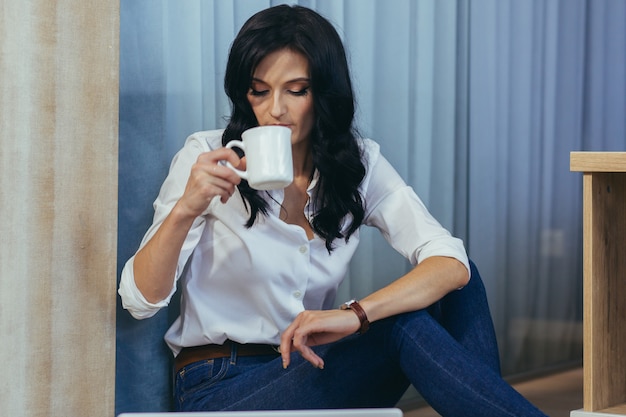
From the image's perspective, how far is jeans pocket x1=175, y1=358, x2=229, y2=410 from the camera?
60.9 inches

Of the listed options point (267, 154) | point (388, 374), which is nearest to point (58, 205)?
point (267, 154)

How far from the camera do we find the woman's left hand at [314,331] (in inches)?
55.8

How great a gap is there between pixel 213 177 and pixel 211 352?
41cm

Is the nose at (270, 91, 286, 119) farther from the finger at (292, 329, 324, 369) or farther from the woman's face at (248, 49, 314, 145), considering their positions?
the finger at (292, 329, 324, 369)

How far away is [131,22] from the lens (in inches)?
61.4

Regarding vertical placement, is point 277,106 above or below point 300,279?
above

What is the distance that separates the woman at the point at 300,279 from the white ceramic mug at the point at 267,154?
22 centimetres

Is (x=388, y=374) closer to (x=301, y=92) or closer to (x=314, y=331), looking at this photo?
(x=314, y=331)

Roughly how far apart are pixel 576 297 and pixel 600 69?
761 millimetres

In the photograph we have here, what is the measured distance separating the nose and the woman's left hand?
0.32m

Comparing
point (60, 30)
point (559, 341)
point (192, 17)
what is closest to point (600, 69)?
point (559, 341)

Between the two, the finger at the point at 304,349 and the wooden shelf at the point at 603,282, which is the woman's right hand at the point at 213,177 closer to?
the finger at the point at 304,349

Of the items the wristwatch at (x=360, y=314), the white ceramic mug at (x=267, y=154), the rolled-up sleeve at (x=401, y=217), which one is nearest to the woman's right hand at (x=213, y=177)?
the white ceramic mug at (x=267, y=154)

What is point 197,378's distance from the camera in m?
1.55
